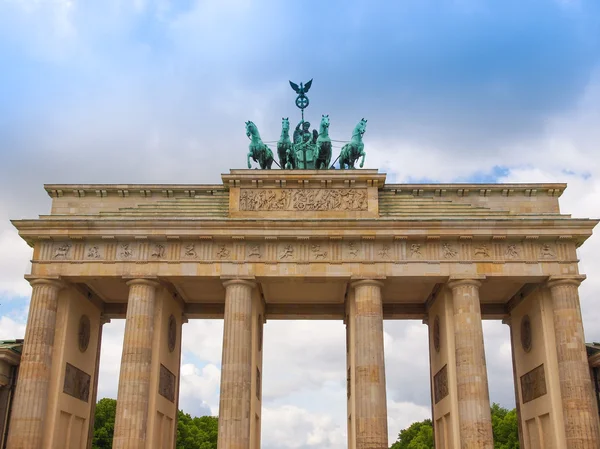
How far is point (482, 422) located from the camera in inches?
1182

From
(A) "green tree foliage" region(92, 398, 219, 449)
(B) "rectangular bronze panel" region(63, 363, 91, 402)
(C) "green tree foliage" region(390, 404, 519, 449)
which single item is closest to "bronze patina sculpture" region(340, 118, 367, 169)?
(B) "rectangular bronze panel" region(63, 363, 91, 402)

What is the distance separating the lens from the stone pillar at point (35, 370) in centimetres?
3028

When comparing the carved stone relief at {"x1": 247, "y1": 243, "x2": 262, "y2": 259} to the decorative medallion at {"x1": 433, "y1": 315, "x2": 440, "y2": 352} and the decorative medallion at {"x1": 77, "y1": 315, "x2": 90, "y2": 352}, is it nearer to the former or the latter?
the decorative medallion at {"x1": 77, "y1": 315, "x2": 90, "y2": 352}

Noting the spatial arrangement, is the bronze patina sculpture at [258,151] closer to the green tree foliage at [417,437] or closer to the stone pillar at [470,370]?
the stone pillar at [470,370]

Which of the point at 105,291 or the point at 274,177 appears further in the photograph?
the point at 105,291

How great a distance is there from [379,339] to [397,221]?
18.9 feet

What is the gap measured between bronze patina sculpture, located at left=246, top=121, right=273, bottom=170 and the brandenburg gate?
212cm

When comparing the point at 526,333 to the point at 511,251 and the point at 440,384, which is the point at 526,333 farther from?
the point at 511,251

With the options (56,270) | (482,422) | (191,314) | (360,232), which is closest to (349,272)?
(360,232)

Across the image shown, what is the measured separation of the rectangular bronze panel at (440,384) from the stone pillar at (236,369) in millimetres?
A: 10102

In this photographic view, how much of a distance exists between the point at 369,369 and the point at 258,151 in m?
13.4

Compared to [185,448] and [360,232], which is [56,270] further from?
[185,448]

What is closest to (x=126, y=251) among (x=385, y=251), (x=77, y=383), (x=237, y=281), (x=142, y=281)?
(x=142, y=281)

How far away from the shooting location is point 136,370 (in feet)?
102
